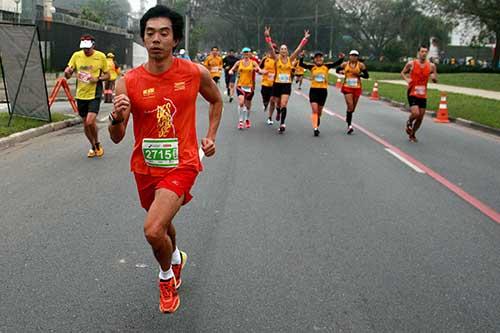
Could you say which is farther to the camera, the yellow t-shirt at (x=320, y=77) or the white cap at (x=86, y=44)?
the yellow t-shirt at (x=320, y=77)

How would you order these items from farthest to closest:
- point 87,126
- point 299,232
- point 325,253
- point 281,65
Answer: point 281,65
point 87,126
point 299,232
point 325,253

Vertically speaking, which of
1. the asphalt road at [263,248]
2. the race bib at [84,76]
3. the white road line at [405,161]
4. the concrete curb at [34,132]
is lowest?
the concrete curb at [34,132]

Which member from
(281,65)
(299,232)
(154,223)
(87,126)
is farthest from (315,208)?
(281,65)

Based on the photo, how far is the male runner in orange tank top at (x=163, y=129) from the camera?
13.7 feet

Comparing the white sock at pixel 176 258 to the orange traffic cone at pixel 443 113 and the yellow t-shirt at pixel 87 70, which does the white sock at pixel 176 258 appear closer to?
the yellow t-shirt at pixel 87 70

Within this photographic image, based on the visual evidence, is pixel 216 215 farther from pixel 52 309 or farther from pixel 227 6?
pixel 227 6

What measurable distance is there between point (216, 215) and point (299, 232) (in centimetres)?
105

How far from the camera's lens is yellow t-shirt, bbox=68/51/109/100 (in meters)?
10.3

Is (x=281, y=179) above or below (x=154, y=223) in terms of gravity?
below

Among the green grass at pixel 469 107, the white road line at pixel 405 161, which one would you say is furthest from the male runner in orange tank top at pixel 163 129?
the green grass at pixel 469 107

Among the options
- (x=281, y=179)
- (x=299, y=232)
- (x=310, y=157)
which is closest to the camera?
(x=299, y=232)

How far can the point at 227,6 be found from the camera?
106750mm

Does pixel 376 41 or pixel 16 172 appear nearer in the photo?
pixel 16 172

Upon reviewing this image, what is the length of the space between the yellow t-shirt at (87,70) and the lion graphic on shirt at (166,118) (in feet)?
21.3
